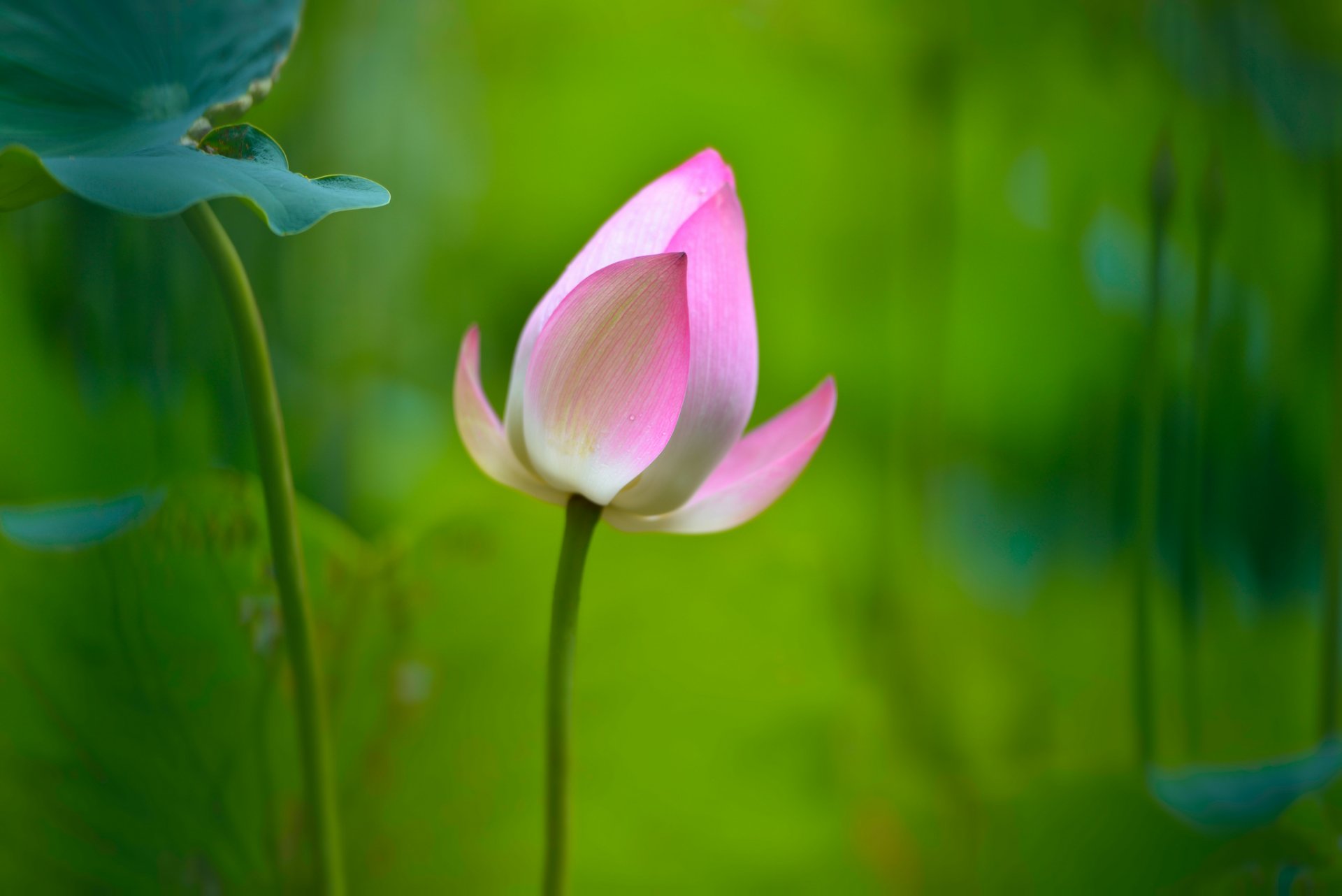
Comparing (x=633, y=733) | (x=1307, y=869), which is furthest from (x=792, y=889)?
(x=1307, y=869)

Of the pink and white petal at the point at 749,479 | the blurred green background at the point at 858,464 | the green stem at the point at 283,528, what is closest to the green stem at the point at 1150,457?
the blurred green background at the point at 858,464

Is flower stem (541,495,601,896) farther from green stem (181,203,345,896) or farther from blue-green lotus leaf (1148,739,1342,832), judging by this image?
blue-green lotus leaf (1148,739,1342,832)

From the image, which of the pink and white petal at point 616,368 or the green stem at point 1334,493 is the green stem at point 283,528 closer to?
the pink and white petal at point 616,368

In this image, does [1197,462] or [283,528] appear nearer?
[283,528]

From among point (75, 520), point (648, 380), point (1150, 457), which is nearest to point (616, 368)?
point (648, 380)

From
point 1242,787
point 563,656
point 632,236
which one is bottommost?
point 1242,787

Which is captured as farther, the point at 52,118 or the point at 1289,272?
the point at 1289,272

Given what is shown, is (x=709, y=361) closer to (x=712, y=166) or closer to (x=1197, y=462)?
(x=712, y=166)

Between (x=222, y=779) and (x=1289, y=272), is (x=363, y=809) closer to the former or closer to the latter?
(x=222, y=779)
